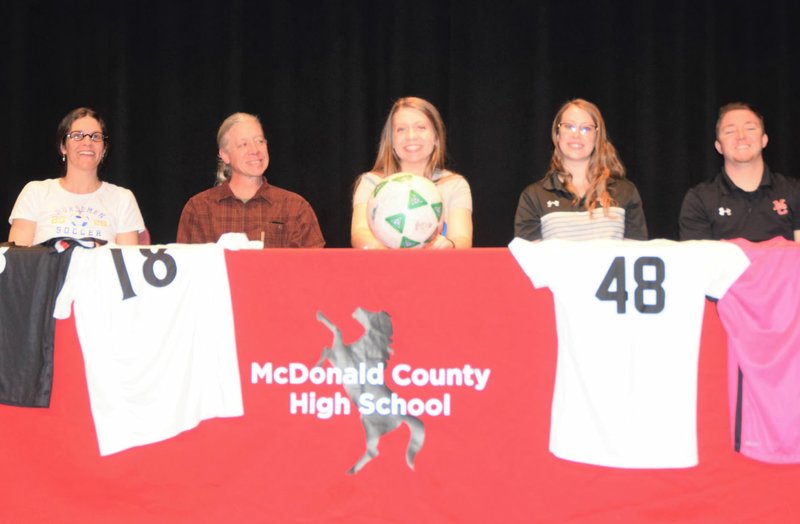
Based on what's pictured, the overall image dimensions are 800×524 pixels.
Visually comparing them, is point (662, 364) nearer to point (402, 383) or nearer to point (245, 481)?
point (402, 383)

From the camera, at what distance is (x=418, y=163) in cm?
419

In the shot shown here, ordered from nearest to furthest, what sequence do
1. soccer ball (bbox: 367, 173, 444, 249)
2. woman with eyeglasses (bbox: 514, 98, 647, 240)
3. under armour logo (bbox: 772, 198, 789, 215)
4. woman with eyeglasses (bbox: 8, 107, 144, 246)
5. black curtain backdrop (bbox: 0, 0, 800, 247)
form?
soccer ball (bbox: 367, 173, 444, 249), woman with eyeglasses (bbox: 514, 98, 647, 240), under armour logo (bbox: 772, 198, 789, 215), woman with eyeglasses (bbox: 8, 107, 144, 246), black curtain backdrop (bbox: 0, 0, 800, 247)

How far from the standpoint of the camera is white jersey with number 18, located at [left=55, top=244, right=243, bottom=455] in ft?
9.64

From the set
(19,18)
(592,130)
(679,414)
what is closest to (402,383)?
(679,414)

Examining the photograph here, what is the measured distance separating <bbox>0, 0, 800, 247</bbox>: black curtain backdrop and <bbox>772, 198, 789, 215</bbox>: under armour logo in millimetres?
1404

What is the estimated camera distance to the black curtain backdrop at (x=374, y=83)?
5.50 meters

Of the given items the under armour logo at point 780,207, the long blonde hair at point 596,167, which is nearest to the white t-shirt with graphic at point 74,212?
the long blonde hair at point 596,167

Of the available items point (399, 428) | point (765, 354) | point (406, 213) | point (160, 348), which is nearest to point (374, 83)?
point (406, 213)

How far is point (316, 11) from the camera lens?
18.7 feet

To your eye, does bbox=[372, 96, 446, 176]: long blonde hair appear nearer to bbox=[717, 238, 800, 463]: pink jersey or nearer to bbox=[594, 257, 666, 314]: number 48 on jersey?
bbox=[594, 257, 666, 314]: number 48 on jersey

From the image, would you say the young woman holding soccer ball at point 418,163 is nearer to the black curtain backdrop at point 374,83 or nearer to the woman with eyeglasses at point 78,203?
the woman with eyeglasses at point 78,203

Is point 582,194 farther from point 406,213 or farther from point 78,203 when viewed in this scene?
point 78,203

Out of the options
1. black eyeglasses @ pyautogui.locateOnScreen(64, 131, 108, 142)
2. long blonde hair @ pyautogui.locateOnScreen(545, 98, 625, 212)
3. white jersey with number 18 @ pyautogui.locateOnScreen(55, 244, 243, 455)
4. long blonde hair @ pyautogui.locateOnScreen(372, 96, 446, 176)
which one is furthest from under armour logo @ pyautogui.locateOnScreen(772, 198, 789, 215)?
black eyeglasses @ pyautogui.locateOnScreen(64, 131, 108, 142)

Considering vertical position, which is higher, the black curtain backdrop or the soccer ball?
the black curtain backdrop
